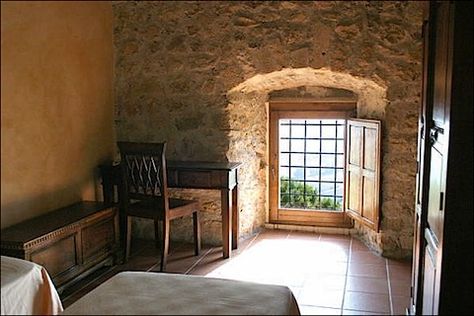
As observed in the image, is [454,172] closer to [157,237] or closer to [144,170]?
[144,170]

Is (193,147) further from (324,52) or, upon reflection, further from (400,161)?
(400,161)

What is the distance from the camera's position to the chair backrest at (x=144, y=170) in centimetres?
339

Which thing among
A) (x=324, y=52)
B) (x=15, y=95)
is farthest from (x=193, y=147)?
(x=15, y=95)

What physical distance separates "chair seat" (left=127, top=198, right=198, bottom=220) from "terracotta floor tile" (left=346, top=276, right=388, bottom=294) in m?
1.33

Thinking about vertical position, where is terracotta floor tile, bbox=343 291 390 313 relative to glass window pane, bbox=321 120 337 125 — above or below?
below

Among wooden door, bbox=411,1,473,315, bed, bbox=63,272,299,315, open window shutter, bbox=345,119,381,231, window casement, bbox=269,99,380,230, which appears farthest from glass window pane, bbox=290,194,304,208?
wooden door, bbox=411,1,473,315

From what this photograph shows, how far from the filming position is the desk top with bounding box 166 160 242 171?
3.71 metres

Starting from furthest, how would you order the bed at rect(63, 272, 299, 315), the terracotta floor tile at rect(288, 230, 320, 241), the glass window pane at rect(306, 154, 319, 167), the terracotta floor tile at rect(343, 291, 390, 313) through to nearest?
the glass window pane at rect(306, 154, 319, 167)
the terracotta floor tile at rect(288, 230, 320, 241)
the terracotta floor tile at rect(343, 291, 390, 313)
the bed at rect(63, 272, 299, 315)

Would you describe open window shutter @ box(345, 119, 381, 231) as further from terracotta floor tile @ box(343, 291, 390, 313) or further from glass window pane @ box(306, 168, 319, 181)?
terracotta floor tile @ box(343, 291, 390, 313)

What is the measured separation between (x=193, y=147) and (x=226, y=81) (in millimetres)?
656

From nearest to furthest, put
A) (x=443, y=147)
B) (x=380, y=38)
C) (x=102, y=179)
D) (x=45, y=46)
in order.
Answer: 1. (x=443, y=147)
2. (x=45, y=46)
3. (x=380, y=38)
4. (x=102, y=179)

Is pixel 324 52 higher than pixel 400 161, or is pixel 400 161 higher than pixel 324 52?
pixel 324 52

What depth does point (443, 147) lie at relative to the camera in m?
1.75

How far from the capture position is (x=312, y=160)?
467 centimetres
